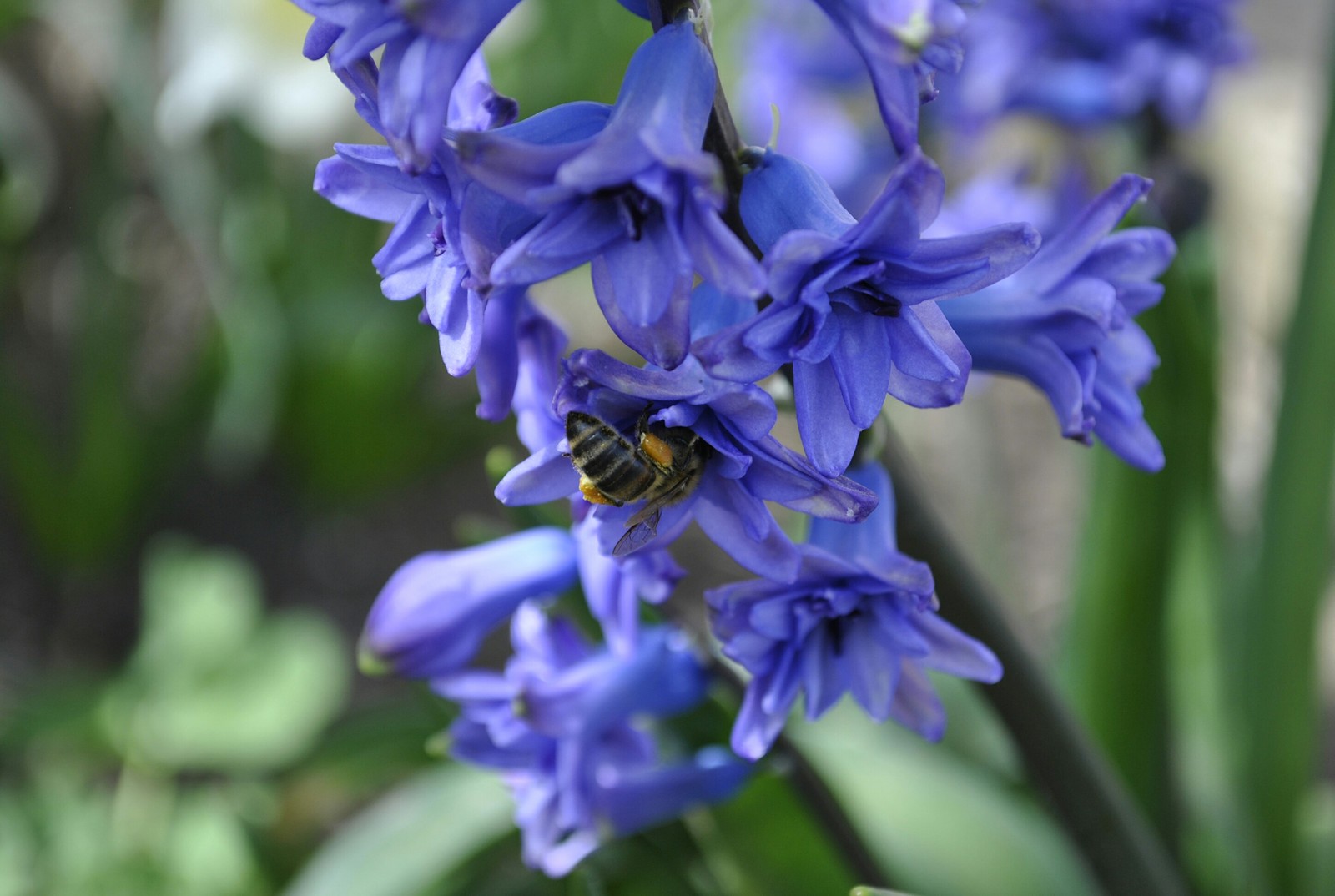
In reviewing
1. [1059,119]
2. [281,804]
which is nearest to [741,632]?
[1059,119]

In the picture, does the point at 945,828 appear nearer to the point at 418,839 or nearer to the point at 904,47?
the point at 418,839

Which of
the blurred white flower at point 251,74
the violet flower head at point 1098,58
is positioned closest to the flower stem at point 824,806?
the violet flower head at point 1098,58

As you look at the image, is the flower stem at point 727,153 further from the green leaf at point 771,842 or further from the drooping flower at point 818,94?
the drooping flower at point 818,94

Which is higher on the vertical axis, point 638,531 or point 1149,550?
point 638,531

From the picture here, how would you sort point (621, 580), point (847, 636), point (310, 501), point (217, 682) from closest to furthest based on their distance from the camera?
point (847, 636)
point (621, 580)
point (217, 682)
point (310, 501)

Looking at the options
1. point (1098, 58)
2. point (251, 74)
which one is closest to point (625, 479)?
point (1098, 58)

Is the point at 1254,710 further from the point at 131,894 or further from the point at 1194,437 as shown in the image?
the point at 131,894

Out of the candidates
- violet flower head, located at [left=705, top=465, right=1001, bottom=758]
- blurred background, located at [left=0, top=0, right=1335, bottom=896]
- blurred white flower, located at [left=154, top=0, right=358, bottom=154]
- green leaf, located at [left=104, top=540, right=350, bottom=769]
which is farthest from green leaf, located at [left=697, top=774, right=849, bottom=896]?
blurred white flower, located at [left=154, top=0, right=358, bottom=154]
